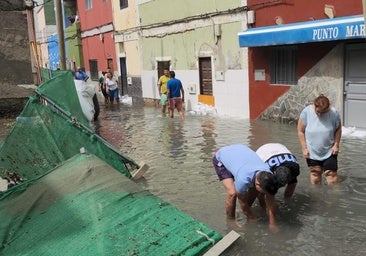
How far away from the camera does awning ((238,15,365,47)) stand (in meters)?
8.99

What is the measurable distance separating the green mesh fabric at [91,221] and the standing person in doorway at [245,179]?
67cm

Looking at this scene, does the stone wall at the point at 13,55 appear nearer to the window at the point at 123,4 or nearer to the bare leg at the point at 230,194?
the bare leg at the point at 230,194

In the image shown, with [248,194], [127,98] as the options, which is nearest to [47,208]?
[248,194]

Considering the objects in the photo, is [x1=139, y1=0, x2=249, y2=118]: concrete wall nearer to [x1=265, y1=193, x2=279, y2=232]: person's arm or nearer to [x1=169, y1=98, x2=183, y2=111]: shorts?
[x1=169, y1=98, x2=183, y2=111]: shorts

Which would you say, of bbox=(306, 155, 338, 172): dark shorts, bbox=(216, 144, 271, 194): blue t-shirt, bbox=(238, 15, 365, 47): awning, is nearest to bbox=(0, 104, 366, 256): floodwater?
bbox=(306, 155, 338, 172): dark shorts

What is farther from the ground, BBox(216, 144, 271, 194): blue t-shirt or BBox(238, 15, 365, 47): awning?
BBox(238, 15, 365, 47): awning

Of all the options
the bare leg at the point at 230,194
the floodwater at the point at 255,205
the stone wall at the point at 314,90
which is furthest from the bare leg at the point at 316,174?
the stone wall at the point at 314,90

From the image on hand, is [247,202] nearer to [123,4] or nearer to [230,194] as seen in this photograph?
[230,194]

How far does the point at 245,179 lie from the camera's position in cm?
441

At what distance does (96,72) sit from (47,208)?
23.0 metres

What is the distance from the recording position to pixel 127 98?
852 inches

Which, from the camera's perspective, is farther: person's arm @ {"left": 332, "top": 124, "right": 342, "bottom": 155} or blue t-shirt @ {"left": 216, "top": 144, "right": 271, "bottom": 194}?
person's arm @ {"left": 332, "top": 124, "right": 342, "bottom": 155}

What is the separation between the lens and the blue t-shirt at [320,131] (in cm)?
572

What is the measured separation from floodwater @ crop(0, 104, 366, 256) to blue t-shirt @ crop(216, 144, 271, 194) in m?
0.63
